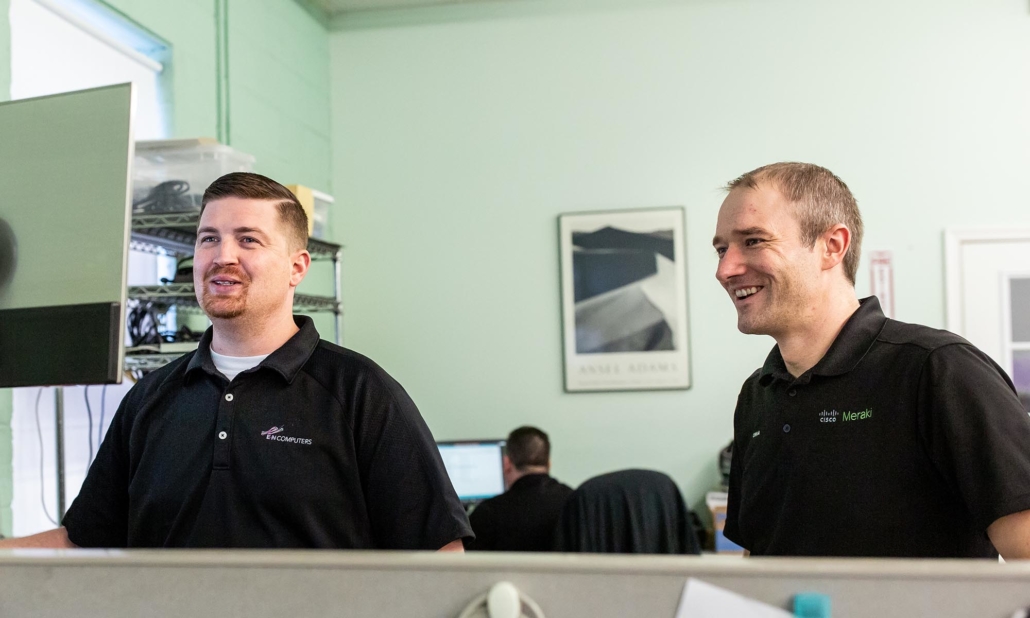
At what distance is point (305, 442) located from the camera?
4.40ft

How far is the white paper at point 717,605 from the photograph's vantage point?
21.9 inches

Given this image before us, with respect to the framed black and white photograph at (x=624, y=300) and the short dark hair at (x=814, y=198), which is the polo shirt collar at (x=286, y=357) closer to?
the short dark hair at (x=814, y=198)

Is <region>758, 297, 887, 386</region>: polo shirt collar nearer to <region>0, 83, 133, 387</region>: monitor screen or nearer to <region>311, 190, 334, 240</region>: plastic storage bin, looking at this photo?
<region>0, 83, 133, 387</region>: monitor screen

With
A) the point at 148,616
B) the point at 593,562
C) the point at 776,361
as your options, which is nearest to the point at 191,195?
the point at 776,361

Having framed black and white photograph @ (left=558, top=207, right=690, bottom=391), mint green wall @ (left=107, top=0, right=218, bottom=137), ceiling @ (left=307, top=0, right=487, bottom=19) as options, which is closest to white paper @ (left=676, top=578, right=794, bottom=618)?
mint green wall @ (left=107, top=0, right=218, bottom=137)

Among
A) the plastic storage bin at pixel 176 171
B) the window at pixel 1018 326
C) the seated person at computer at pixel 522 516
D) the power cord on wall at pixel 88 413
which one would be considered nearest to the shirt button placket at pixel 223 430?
the plastic storage bin at pixel 176 171

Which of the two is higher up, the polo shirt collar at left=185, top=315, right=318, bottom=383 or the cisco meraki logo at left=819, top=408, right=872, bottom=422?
the polo shirt collar at left=185, top=315, right=318, bottom=383

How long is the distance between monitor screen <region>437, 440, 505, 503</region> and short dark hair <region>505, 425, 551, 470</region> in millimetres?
792

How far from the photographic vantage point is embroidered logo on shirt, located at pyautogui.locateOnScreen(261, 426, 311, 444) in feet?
4.40

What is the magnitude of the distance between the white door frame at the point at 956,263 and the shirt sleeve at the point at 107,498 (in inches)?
145

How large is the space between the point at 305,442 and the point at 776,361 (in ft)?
2.48

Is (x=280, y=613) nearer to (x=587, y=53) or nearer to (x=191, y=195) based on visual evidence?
(x=191, y=195)

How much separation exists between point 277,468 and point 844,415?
0.84 m

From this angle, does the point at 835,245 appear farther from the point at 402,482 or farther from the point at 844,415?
the point at 402,482
